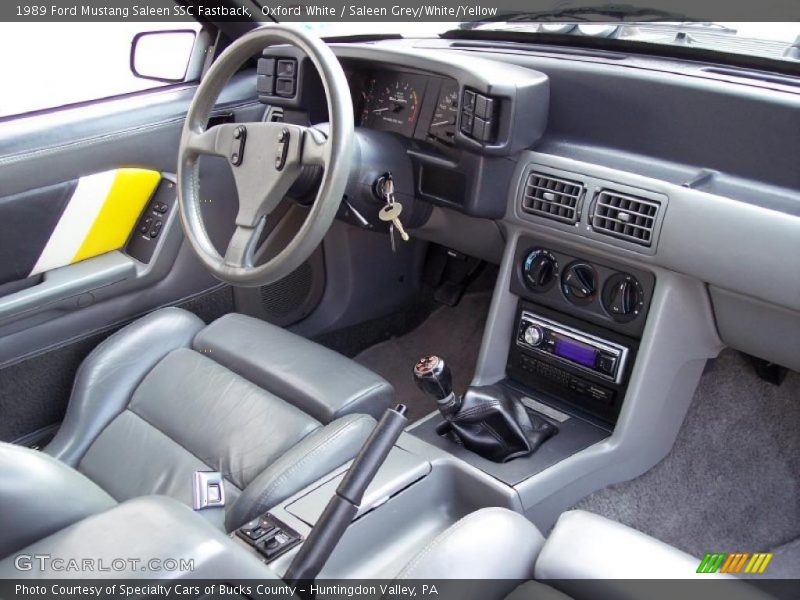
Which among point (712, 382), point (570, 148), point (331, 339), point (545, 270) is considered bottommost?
point (331, 339)

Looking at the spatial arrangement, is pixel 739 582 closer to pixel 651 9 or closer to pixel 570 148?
pixel 570 148

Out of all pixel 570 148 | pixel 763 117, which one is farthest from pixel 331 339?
pixel 763 117

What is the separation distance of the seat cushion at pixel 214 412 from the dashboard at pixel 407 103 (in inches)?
22.1

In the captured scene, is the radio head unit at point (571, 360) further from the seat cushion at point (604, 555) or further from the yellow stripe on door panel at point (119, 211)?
the yellow stripe on door panel at point (119, 211)

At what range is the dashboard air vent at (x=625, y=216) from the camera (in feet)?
5.14

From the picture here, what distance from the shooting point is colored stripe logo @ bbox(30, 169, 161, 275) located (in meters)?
1.99

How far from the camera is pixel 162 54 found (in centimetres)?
233

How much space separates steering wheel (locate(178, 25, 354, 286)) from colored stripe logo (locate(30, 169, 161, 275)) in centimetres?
48

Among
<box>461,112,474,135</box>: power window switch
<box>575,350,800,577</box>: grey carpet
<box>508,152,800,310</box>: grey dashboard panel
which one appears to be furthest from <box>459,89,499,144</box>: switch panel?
<box>575,350,800,577</box>: grey carpet

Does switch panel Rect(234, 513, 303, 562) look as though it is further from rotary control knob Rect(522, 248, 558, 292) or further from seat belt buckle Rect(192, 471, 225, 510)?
rotary control knob Rect(522, 248, 558, 292)

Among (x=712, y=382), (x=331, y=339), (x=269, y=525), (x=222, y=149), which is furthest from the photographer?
(x=331, y=339)

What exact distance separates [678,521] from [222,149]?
1.28 metres

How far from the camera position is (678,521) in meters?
1.83

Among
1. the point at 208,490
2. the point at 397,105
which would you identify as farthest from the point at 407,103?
the point at 208,490
